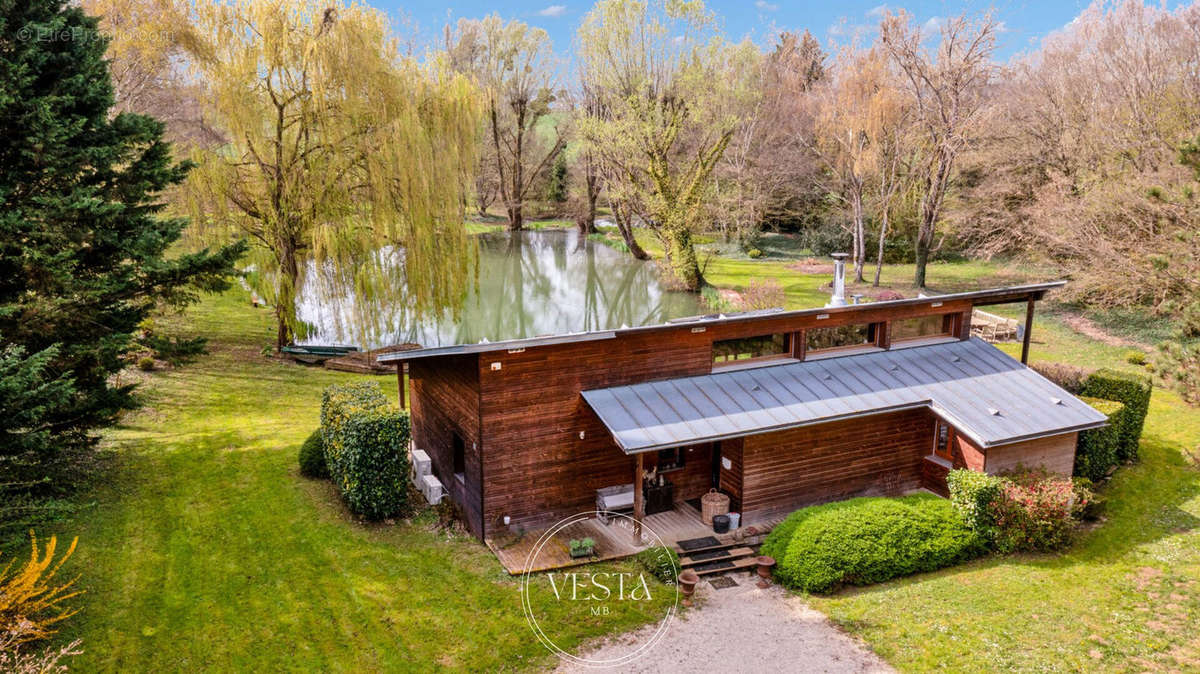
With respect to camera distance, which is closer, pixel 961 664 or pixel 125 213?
pixel 961 664

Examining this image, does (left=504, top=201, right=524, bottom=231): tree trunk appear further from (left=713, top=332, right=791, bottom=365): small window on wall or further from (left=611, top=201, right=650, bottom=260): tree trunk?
(left=713, top=332, right=791, bottom=365): small window on wall

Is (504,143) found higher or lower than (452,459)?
higher

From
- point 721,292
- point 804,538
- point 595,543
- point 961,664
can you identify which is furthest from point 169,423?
point 721,292

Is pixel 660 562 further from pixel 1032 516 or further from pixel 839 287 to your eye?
pixel 839 287

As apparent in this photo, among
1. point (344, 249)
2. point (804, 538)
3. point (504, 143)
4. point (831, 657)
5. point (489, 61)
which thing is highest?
point (489, 61)

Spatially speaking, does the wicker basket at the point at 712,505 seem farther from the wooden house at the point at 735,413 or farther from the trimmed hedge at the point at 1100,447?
the trimmed hedge at the point at 1100,447

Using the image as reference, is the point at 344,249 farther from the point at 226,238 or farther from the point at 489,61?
the point at 489,61

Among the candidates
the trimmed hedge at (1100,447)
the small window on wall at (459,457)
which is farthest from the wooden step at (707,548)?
the trimmed hedge at (1100,447)

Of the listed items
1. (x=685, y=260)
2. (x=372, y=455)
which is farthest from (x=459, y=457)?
(x=685, y=260)
